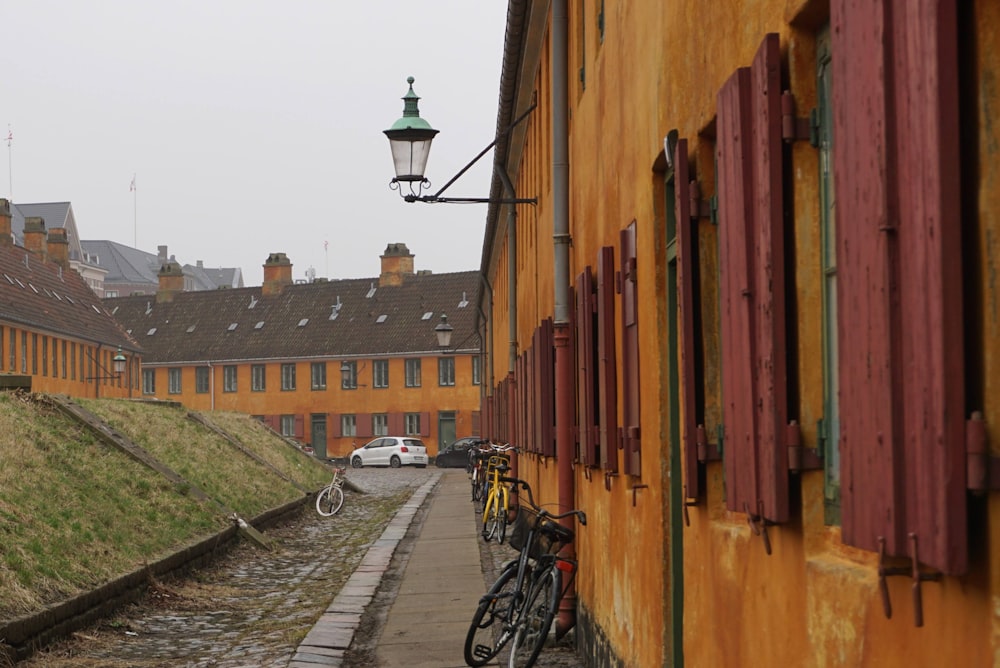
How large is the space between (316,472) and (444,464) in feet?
76.7

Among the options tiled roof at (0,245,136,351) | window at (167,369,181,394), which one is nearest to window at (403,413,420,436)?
tiled roof at (0,245,136,351)

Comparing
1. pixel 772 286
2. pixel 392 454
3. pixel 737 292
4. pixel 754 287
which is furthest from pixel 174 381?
pixel 772 286

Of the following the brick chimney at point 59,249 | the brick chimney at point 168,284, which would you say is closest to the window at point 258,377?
the brick chimney at point 59,249

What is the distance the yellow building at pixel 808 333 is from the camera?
265 cm

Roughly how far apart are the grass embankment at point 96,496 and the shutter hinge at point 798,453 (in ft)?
24.0

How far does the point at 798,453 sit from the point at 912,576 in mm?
944

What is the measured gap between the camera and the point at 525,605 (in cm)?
922

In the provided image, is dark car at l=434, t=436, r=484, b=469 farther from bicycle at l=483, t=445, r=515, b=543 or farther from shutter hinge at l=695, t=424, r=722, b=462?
shutter hinge at l=695, t=424, r=722, b=462

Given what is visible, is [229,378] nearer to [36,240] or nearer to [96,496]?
[36,240]

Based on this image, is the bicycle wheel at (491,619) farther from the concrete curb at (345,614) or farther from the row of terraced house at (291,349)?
the row of terraced house at (291,349)

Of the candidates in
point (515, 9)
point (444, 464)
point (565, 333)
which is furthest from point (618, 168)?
point (444, 464)

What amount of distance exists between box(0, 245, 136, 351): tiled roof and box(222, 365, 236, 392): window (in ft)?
19.8

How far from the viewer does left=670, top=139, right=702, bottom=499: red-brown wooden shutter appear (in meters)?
5.36

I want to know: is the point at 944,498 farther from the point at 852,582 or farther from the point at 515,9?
the point at 515,9
